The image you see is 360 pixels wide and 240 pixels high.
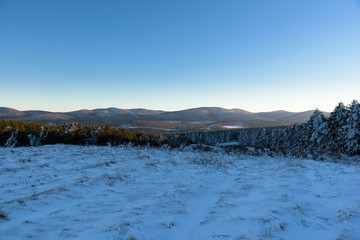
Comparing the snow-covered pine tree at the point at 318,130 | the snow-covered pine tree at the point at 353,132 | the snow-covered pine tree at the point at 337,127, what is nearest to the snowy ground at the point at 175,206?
the snow-covered pine tree at the point at 353,132

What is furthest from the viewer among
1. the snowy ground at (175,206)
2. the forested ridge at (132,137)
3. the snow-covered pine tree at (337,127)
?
the snow-covered pine tree at (337,127)

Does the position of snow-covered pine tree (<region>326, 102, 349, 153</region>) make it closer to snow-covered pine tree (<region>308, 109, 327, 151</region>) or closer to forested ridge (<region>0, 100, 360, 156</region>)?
forested ridge (<region>0, 100, 360, 156</region>)

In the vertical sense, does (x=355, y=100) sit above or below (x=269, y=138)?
above

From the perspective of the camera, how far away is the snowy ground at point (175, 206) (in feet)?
12.7

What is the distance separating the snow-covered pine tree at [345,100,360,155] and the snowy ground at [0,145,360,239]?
27.0m

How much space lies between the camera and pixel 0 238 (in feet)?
11.9

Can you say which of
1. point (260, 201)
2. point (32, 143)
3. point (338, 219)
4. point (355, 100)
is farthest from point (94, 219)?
point (355, 100)

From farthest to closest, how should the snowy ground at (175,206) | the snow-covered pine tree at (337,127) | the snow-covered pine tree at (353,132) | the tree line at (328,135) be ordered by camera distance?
1. the snow-covered pine tree at (337,127)
2. the snow-covered pine tree at (353,132)
3. the tree line at (328,135)
4. the snowy ground at (175,206)

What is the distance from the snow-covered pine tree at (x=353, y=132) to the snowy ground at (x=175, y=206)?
88.6 feet

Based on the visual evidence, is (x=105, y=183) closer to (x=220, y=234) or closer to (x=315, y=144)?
(x=220, y=234)

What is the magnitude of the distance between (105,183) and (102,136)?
26643 mm

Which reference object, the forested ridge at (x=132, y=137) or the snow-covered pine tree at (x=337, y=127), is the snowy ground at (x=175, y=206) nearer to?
the forested ridge at (x=132, y=137)

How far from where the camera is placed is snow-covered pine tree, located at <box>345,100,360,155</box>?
27594 mm

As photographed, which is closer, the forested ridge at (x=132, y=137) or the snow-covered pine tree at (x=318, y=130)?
the forested ridge at (x=132, y=137)
